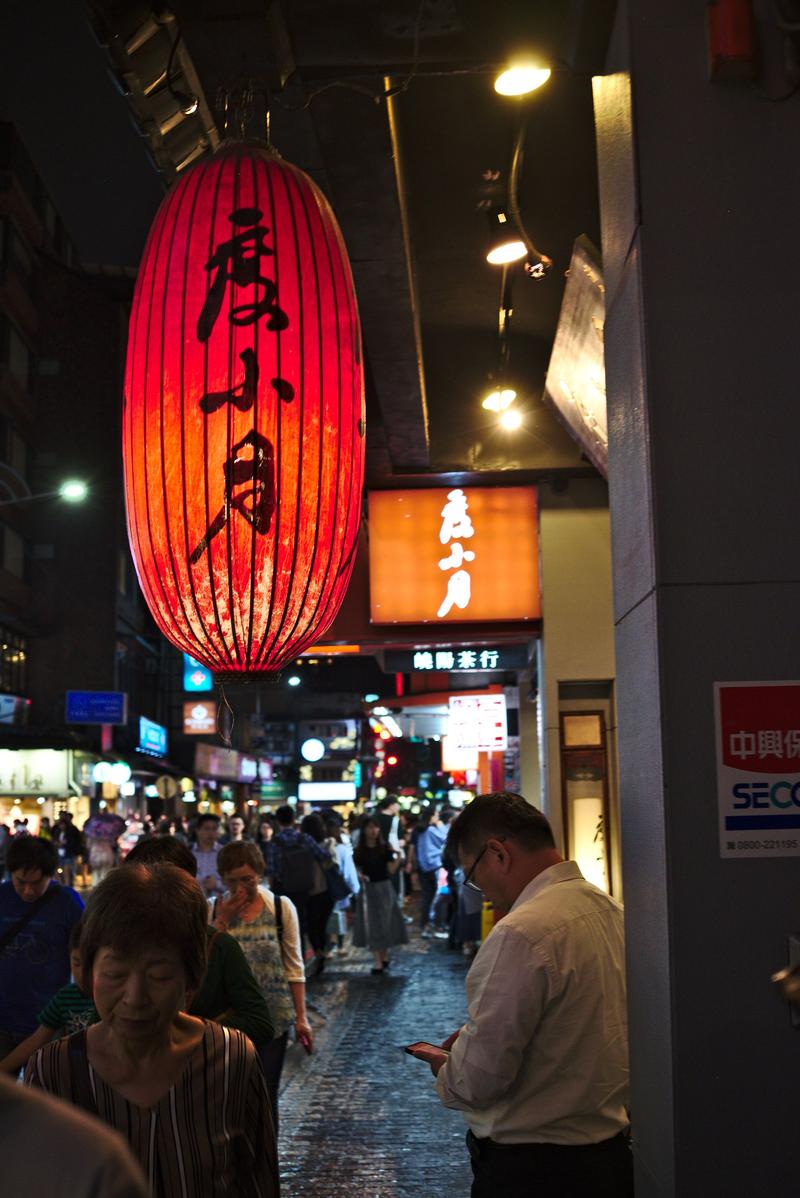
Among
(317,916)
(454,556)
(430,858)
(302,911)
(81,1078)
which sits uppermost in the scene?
(454,556)

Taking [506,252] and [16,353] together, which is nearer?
[506,252]

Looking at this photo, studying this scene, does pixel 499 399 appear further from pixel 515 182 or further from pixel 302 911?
pixel 302 911

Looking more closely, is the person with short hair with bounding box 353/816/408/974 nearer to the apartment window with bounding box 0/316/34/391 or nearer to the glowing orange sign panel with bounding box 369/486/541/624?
the glowing orange sign panel with bounding box 369/486/541/624

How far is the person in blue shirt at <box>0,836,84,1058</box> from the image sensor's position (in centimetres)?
603

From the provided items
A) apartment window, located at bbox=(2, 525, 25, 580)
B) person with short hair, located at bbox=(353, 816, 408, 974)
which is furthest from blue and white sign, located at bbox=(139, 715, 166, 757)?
person with short hair, located at bbox=(353, 816, 408, 974)

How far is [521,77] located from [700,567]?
7.65 feet

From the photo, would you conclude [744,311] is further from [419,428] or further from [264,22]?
[419,428]

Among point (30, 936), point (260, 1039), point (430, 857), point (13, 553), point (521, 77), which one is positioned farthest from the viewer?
point (13, 553)

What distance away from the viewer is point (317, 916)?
51.8 feet

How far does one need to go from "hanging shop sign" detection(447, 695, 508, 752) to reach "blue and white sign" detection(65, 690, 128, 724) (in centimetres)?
2190

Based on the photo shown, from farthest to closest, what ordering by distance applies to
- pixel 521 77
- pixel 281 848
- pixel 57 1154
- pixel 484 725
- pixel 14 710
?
pixel 14 710 < pixel 484 725 < pixel 281 848 < pixel 521 77 < pixel 57 1154

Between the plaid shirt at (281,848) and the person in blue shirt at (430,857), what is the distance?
528 centimetres

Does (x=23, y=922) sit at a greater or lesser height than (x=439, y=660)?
lesser

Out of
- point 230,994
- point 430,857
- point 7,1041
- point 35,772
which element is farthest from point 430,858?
point 35,772
